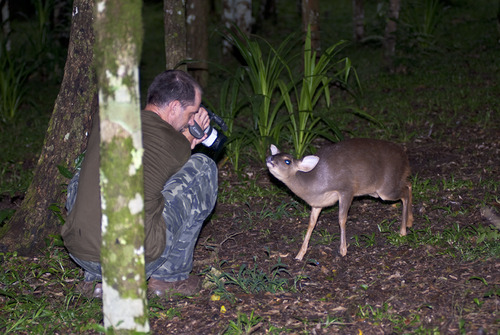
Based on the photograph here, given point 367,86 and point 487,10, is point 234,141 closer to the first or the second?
point 367,86

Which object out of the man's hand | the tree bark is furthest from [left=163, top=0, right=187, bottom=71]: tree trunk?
the tree bark

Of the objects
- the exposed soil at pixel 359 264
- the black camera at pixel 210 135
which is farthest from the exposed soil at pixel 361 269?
the black camera at pixel 210 135

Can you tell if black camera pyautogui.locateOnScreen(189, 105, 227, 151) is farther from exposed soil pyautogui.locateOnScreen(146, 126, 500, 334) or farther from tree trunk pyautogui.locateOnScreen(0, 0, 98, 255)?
tree trunk pyautogui.locateOnScreen(0, 0, 98, 255)

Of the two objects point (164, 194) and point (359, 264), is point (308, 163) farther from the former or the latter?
point (164, 194)

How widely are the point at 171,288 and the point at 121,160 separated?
1.32 meters

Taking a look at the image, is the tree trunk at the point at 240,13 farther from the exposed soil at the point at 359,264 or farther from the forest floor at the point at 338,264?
the exposed soil at the point at 359,264

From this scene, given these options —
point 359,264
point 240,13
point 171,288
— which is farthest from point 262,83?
point 240,13

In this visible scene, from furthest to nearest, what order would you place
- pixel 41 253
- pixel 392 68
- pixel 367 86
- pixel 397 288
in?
pixel 392 68
pixel 367 86
pixel 41 253
pixel 397 288

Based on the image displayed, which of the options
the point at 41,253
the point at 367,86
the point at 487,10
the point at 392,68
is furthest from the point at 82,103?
the point at 487,10

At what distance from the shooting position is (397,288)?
11.4ft

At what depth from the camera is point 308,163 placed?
4086 mm

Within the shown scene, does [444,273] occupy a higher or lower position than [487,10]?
lower

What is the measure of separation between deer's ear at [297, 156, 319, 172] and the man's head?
94 centimetres

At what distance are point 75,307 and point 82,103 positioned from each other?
164 centimetres
